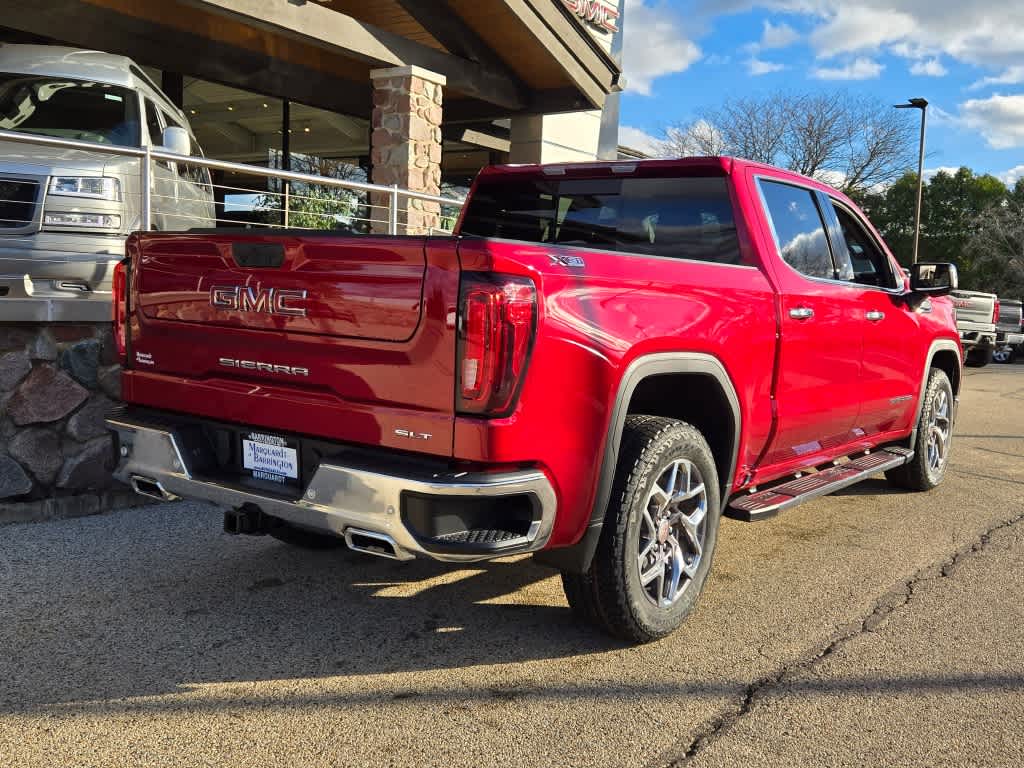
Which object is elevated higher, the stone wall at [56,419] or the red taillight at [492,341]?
the red taillight at [492,341]

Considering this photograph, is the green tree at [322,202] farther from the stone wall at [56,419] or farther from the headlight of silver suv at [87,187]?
the stone wall at [56,419]

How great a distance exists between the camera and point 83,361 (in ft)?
18.2

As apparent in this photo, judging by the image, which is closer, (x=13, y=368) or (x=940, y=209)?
(x=13, y=368)

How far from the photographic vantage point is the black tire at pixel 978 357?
15.4 metres

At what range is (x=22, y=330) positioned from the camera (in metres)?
5.33

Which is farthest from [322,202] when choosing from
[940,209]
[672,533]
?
[940,209]

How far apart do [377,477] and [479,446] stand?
0.34m

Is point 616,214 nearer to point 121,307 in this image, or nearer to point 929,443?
point 121,307

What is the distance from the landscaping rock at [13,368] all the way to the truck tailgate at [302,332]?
1839 mm

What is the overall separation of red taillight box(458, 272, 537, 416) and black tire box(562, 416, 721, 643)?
28.1 inches

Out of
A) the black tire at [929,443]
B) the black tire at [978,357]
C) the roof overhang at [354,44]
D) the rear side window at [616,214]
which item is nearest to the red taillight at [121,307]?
the rear side window at [616,214]

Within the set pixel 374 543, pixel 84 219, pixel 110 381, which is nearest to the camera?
pixel 374 543

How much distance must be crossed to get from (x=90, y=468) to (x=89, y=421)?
27cm

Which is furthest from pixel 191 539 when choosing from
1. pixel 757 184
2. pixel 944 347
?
pixel 944 347
